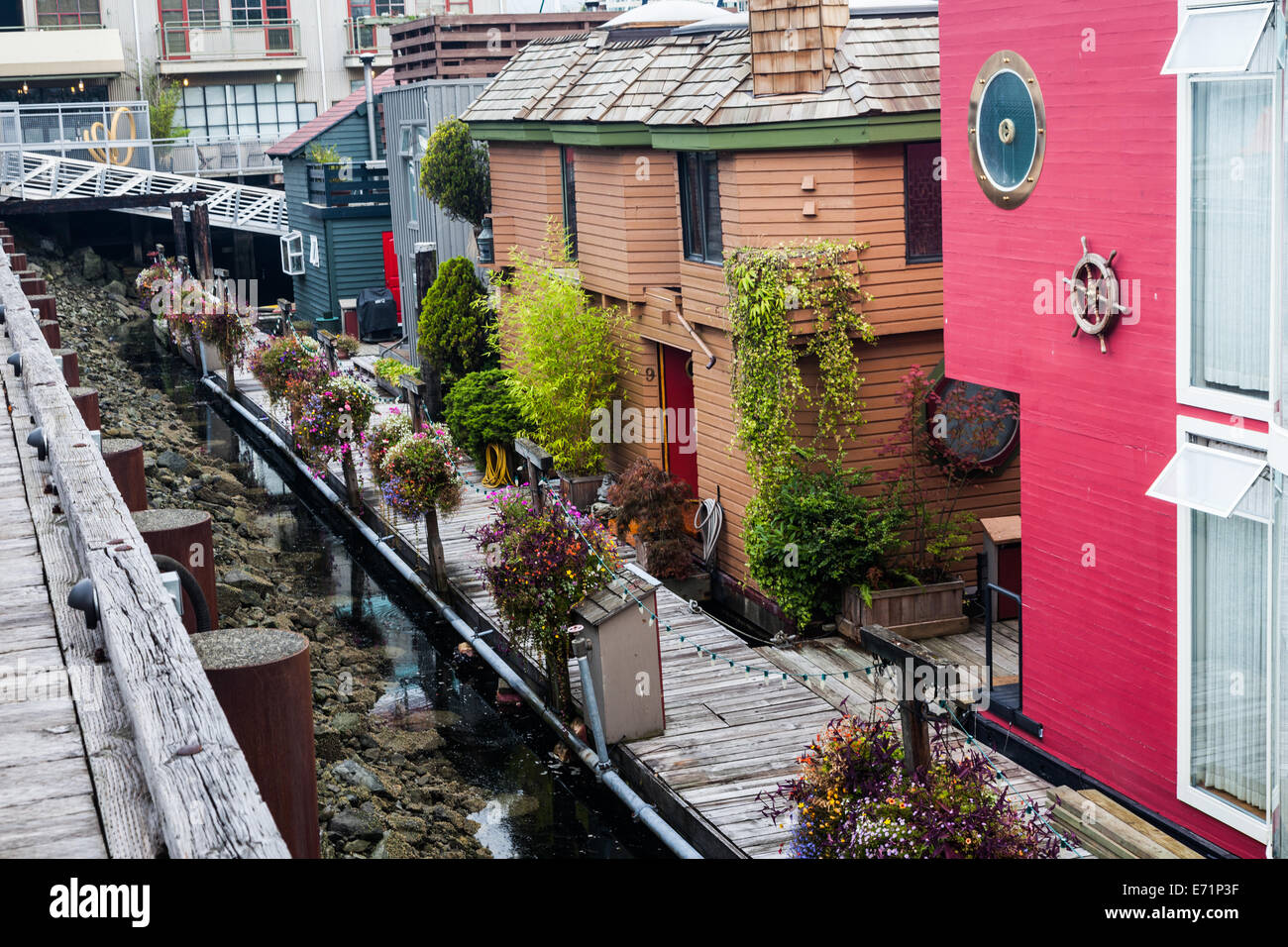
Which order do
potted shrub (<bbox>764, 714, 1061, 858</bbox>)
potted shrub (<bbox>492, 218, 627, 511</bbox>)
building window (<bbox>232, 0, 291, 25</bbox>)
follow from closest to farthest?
potted shrub (<bbox>764, 714, 1061, 858</bbox>) < potted shrub (<bbox>492, 218, 627, 511</bbox>) < building window (<bbox>232, 0, 291, 25</bbox>)

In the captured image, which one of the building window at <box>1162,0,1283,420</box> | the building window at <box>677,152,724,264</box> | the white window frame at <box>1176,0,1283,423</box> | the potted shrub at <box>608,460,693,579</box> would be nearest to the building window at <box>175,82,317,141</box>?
the building window at <box>677,152,724,264</box>

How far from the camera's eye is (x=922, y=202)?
49.5 feet

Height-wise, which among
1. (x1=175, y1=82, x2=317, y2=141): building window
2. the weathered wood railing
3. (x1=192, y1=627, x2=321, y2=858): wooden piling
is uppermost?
(x1=175, y1=82, x2=317, y2=141): building window

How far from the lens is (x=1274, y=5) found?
784 centimetres

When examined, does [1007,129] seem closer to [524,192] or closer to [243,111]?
[524,192]

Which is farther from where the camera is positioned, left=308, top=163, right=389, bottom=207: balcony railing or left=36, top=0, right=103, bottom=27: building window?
left=36, top=0, right=103, bottom=27: building window

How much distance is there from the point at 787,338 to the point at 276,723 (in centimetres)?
1187

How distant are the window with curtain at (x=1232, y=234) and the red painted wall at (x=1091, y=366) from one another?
0.76ft

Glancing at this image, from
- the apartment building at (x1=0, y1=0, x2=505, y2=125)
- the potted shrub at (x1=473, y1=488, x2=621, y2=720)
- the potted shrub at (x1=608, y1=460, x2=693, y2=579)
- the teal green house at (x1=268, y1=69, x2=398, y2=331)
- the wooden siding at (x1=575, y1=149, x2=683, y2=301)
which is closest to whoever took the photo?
the potted shrub at (x1=473, y1=488, x2=621, y2=720)

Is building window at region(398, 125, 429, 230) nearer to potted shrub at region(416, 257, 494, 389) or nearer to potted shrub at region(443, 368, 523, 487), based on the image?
potted shrub at region(416, 257, 494, 389)

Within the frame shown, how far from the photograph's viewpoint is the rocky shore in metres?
11.5

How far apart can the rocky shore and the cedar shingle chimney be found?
26.1ft

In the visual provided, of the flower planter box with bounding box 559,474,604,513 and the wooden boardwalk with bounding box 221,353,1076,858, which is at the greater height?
the flower planter box with bounding box 559,474,604,513
